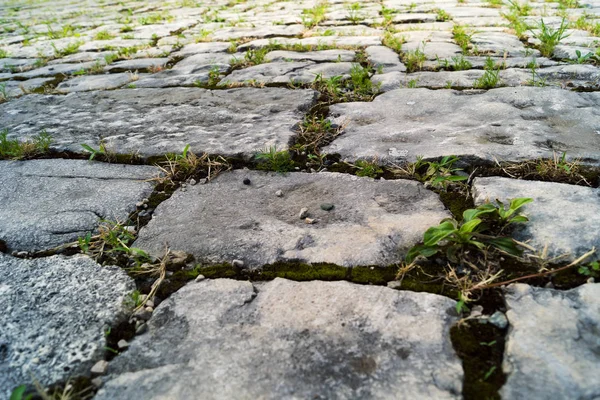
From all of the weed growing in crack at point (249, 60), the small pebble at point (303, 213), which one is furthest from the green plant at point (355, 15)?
the small pebble at point (303, 213)

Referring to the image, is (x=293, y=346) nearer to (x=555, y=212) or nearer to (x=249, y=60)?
(x=555, y=212)

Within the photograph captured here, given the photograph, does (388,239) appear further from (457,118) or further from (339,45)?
(339,45)

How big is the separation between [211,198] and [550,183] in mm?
1190

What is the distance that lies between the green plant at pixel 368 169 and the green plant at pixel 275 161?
0.92 feet

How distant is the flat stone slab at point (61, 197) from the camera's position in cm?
143

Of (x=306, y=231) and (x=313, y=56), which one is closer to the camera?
(x=306, y=231)

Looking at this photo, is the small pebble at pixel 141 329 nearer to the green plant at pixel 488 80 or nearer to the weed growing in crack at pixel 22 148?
the weed growing in crack at pixel 22 148

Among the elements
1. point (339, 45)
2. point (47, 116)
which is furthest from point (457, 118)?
point (47, 116)

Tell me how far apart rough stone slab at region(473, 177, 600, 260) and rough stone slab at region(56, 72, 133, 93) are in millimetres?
2581

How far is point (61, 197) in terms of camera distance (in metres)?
1.65

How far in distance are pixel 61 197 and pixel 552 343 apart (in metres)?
1.68

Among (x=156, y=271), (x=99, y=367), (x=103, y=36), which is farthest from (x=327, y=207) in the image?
(x=103, y=36)

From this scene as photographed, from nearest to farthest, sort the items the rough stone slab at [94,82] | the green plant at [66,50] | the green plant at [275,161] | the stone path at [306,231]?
the stone path at [306,231]
the green plant at [275,161]
the rough stone slab at [94,82]
the green plant at [66,50]

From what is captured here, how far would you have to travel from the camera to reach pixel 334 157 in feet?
5.92
